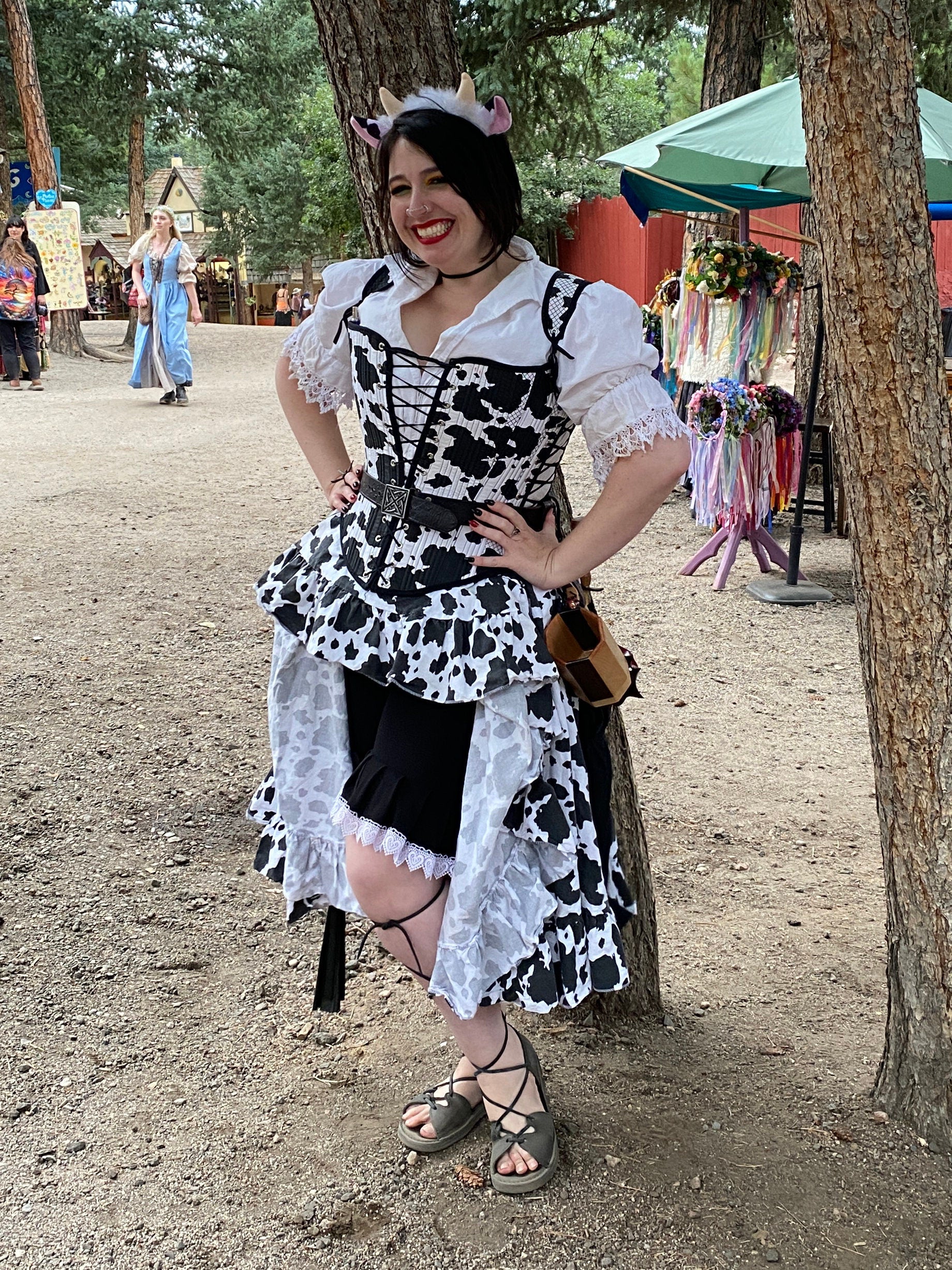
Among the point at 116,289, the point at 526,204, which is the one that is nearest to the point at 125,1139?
the point at 526,204

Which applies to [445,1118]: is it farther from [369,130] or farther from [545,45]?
[545,45]

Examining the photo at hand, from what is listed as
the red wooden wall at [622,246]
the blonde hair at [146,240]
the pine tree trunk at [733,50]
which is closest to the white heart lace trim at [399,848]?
the pine tree trunk at [733,50]

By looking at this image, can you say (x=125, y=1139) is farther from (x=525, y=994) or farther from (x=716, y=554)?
(x=716, y=554)

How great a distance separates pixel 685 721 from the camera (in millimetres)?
4531

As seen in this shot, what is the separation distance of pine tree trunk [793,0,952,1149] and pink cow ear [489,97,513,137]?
0.47 meters

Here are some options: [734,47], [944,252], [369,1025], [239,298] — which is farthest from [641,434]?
[239,298]

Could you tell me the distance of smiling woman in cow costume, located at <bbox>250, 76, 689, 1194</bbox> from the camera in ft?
6.00

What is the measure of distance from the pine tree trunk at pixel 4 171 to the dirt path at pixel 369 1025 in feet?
47.0

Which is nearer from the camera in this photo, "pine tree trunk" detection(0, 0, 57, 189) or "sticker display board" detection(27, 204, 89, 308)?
"sticker display board" detection(27, 204, 89, 308)

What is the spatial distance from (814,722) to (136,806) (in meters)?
2.47

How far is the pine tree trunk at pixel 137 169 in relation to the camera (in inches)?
750

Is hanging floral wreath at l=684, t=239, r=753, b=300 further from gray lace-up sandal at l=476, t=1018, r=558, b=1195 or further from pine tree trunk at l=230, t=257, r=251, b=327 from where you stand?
pine tree trunk at l=230, t=257, r=251, b=327

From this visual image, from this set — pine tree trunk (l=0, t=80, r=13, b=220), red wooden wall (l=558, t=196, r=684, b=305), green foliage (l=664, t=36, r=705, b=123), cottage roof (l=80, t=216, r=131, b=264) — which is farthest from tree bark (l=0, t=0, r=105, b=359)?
cottage roof (l=80, t=216, r=131, b=264)

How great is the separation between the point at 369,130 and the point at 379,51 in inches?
12.0
